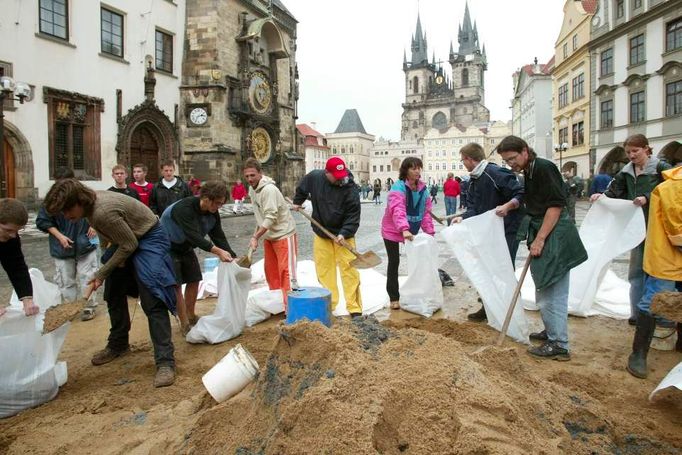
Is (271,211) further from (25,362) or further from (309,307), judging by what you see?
(25,362)

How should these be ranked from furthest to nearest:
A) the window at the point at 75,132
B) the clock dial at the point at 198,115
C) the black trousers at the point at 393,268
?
1. the clock dial at the point at 198,115
2. the window at the point at 75,132
3. the black trousers at the point at 393,268

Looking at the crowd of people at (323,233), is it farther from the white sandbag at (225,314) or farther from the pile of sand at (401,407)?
the pile of sand at (401,407)

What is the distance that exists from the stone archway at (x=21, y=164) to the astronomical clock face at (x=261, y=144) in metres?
9.60

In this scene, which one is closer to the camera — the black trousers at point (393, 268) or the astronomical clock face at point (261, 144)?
the black trousers at point (393, 268)

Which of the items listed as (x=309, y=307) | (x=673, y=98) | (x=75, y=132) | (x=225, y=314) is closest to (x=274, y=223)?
(x=225, y=314)

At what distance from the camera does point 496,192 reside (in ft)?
16.1

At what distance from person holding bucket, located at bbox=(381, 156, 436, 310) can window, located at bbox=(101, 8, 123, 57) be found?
551 inches

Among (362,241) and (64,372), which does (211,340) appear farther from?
(362,241)

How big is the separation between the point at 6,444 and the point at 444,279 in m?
5.30

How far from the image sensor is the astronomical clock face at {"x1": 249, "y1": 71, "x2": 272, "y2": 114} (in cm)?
2155

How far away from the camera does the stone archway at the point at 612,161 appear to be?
29.1 metres

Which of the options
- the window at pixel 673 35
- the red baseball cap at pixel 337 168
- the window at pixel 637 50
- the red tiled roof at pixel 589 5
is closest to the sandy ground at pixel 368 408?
the red baseball cap at pixel 337 168

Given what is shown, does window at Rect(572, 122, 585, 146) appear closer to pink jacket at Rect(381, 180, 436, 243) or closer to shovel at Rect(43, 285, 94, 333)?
pink jacket at Rect(381, 180, 436, 243)

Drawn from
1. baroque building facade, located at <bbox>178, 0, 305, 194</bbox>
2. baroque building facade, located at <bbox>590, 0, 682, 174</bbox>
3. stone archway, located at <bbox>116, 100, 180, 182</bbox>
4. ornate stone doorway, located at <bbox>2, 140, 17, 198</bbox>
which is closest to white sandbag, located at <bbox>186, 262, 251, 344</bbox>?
ornate stone doorway, located at <bbox>2, 140, 17, 198</bbox>
